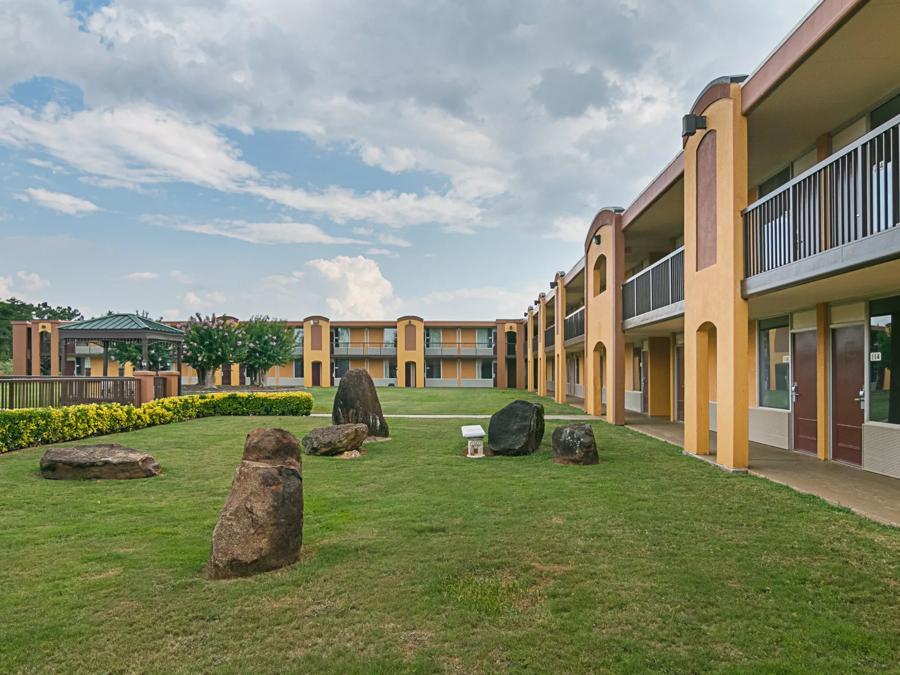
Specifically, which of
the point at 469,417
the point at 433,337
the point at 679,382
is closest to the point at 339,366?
the point at 433,337

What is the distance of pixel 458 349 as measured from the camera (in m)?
54.6

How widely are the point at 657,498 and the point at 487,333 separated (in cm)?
4778

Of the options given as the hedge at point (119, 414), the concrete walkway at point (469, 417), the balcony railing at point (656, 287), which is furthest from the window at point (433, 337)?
the balcony railing at point (656, 287)

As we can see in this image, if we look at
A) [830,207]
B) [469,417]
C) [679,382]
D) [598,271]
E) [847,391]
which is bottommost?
[469,417]

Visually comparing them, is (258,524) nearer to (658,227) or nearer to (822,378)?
(822,378)

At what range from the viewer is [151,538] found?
623 cm

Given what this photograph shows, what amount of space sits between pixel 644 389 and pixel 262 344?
22.1 m

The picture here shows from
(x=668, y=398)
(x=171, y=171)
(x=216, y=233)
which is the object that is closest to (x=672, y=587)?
(x=668, y=398)

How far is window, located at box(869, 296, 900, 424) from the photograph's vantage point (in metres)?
8.95

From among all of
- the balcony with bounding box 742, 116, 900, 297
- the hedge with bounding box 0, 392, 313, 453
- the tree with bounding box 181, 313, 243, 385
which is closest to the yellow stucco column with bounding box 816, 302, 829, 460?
the balcony with bounding box 742, 116, 900, 297

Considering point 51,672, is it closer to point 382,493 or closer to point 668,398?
point 382,493

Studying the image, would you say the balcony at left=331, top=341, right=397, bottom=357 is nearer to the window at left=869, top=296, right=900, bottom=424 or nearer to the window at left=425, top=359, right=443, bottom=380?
the window at left=425, top=359, right=443, bottom=380

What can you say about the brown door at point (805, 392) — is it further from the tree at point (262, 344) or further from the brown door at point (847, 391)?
the tree at point (262, 344)

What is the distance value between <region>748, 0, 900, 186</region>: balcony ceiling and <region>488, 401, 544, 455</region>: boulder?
254 inches
